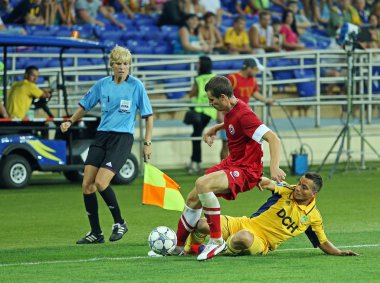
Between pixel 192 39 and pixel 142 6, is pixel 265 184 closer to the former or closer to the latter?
pixel 192 39

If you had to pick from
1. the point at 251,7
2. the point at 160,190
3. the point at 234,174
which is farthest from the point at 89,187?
the point at 251,7

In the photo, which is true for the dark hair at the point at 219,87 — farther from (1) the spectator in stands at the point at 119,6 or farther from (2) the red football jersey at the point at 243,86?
(1) the spectator in stands at the point at 119,6

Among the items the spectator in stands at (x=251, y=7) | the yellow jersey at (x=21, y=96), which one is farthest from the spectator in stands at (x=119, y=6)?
the yellow jersey at (x=21, y=96)

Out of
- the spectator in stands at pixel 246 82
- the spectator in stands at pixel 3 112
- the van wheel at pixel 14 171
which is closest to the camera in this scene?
the van wheel at pixel 14 171

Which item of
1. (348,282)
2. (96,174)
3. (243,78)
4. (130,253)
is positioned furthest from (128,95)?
(243,78)

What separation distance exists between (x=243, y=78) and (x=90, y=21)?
6.45 meters

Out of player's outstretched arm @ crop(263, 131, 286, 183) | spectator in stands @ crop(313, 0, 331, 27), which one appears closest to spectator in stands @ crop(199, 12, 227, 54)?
spectator in stands @ crop(313, 0, 331, 27)

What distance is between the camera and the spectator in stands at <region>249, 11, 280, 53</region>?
24375mm

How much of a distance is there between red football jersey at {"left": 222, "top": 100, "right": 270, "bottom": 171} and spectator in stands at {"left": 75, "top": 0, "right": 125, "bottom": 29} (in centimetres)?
1475

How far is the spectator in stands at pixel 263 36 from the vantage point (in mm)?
24375

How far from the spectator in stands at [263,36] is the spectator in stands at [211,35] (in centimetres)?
74

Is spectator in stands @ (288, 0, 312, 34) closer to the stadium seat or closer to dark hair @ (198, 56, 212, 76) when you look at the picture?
the stadium seat

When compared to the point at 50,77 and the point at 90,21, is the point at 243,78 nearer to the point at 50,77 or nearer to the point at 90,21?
the point at 50,77

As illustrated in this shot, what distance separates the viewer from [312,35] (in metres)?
27.2
